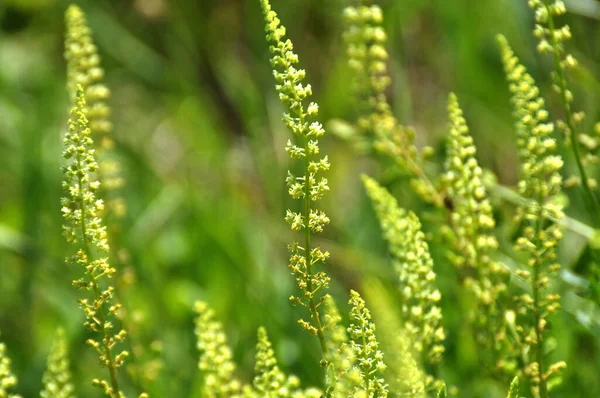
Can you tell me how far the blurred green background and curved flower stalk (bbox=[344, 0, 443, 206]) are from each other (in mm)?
102

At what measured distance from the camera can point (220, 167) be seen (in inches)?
134

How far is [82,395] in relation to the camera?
226 cm

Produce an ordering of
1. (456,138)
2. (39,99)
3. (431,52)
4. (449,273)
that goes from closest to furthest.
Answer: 1. (456,138)
2. (449,273)
3. (39,99)
4. (431,52)

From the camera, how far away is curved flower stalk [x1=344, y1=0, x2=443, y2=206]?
1491 mm

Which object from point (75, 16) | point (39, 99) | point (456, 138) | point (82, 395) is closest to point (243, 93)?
point (39, 99)

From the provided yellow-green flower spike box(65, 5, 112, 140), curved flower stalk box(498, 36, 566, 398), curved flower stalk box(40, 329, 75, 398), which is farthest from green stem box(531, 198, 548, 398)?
yellow-green flower spike box(65, 5, 112, 140)

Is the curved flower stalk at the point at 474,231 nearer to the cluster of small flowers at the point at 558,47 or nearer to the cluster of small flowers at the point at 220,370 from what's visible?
the cluster of small flowers at the point at 558,47

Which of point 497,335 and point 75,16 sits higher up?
point 75,16

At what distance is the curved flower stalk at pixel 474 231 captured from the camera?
1211 mm

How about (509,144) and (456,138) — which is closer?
(456,138)

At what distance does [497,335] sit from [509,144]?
204 centimetres

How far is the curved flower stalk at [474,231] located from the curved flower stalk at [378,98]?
20 cm

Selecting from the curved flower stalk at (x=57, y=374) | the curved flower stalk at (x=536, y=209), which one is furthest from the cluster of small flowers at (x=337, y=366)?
the curved flower stalk at (x=57, y=374)

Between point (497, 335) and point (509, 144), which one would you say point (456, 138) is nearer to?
point (497, 335)
